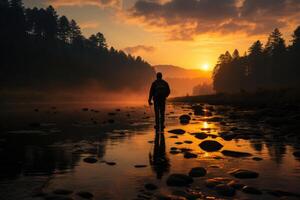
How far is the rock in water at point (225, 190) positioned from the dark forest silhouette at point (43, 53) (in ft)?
329

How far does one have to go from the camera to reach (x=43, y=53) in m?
135

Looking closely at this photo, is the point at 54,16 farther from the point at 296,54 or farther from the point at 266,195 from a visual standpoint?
the point at 266,195

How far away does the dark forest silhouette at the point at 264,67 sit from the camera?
9440cm

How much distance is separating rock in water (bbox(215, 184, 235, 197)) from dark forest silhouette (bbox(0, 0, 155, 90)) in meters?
100

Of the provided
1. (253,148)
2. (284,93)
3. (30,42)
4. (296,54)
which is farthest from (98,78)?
(253,148)

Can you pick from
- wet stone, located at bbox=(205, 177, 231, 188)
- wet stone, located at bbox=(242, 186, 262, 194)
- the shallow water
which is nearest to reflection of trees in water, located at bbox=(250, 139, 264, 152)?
the shallow water

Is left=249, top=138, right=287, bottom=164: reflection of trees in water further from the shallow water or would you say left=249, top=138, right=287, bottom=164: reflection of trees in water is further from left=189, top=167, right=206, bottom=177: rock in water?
left=189, top=167, right=206, bottom=177: rock in water

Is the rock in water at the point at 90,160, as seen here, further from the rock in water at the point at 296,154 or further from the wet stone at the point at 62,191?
the rock in water at the point at 296,154

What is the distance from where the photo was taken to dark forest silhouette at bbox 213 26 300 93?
9440 centimetres

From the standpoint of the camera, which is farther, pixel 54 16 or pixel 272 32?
pixel 54 16

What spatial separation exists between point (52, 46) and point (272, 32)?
86.4m

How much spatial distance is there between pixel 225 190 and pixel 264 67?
337 ft

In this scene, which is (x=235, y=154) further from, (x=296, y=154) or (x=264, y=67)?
(x=264, y=67)

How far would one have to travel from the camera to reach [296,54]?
9325 centimetres
